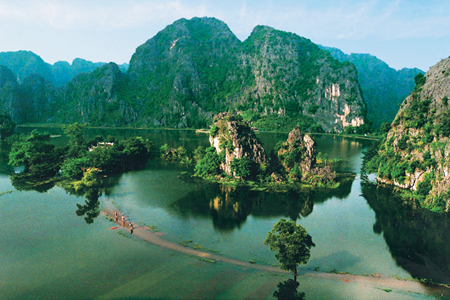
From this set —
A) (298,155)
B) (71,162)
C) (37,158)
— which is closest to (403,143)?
(298,155)

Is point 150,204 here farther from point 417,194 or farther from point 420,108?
point 420,108

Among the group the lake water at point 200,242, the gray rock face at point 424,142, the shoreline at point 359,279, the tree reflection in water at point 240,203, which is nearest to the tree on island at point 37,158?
the lake water at point 200,242

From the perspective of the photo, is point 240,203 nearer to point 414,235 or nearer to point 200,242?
point 200,242

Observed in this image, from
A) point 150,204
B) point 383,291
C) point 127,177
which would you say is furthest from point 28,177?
point 383,291

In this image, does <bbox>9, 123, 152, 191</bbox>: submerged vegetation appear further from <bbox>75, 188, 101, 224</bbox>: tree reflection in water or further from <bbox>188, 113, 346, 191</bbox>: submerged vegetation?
<bbox>188, 113, 346, 191</bbox>: submerged vegetation

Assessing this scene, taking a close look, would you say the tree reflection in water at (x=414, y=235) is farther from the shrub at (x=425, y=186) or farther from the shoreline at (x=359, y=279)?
the shrub at (x=425, y=186)

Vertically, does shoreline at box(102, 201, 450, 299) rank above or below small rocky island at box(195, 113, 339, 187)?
below

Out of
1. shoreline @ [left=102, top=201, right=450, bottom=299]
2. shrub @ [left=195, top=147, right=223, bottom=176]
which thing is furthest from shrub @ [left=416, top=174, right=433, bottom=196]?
shrub @ [left=195, top=147, right=223, bottom=176]
